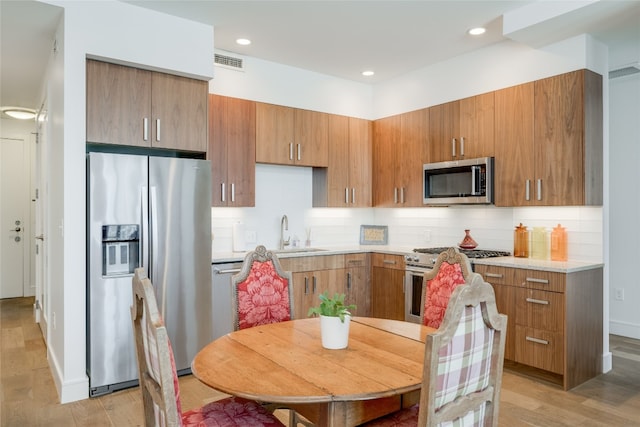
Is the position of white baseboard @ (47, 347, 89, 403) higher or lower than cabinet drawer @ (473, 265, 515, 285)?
lower

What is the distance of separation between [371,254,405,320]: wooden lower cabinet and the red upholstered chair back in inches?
79.7

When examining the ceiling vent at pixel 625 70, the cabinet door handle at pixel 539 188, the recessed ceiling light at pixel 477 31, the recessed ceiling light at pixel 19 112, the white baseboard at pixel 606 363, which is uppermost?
the recessed ceiling light at pixel 477 31

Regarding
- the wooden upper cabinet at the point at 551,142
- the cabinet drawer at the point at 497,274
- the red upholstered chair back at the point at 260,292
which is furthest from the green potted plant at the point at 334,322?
the wooden upper cabinet at the point at 551,142

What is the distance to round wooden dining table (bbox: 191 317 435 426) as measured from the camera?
1.47m

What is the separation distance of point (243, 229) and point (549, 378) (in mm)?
2927

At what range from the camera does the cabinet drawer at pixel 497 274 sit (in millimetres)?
3523

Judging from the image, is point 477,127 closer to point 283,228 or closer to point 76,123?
point 283,228

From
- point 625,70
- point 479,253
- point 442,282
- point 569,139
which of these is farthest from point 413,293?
point 625,70

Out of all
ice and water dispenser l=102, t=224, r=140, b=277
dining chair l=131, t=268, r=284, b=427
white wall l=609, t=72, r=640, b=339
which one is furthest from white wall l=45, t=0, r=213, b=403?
white wall l=609, t=72, r=640, b=339

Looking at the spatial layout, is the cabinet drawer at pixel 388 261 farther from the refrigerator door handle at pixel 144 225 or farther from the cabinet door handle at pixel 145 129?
the cabinet door handle at pixel 145 129

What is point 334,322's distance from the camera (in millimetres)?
1880

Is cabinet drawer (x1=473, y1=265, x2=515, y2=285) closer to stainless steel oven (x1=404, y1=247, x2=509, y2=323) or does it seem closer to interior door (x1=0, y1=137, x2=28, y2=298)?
stainless steel oven (x1=404, y1=247, x2=509, y2=323)

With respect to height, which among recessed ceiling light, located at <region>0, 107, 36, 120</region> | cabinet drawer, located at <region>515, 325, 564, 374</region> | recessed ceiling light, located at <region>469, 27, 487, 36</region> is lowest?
cabinet drawer, located at <region>515, 325, 564, 374</region>

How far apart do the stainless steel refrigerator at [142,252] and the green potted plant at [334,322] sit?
185 centimetres
